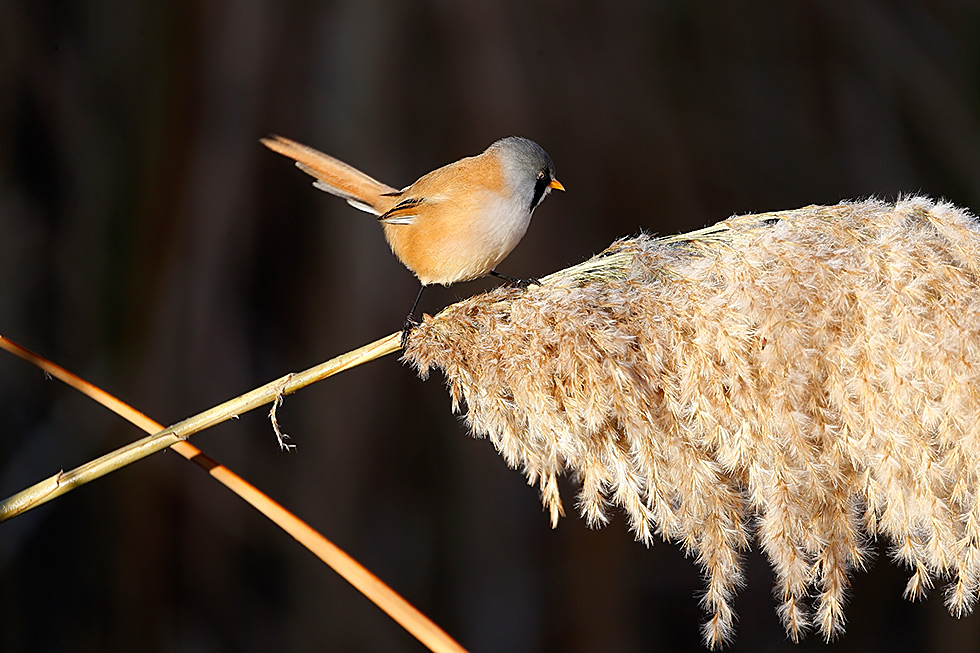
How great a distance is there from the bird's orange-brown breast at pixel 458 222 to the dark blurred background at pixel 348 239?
0.81 m

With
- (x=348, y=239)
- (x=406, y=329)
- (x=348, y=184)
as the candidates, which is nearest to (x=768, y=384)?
(x=406, y=329)

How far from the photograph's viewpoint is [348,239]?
1.97 m

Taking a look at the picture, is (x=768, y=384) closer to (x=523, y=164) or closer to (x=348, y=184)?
(x=523, y=164)

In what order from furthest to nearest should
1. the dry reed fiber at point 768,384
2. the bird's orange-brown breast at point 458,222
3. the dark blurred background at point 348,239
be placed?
the dark blurred background at point 348,239 → the bird's orange-brown breast at point 458,222 → the dry reed fiber at point 768,384

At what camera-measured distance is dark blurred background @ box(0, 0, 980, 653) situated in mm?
1701

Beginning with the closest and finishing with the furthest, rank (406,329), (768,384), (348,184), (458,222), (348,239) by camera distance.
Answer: (768,384), (406,329), (458,222), (348,184), (348,239)

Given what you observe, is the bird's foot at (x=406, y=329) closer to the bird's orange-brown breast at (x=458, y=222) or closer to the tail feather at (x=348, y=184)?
the bird's orange-brown breast at (x=458, y=222)

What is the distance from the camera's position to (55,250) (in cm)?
171

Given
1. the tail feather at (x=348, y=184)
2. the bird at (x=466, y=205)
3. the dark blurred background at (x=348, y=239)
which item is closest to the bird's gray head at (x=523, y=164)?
the bird at (x=466, y=205)

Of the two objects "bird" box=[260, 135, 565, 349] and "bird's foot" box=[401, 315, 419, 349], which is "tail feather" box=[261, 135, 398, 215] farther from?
"bird's foot" box=[401, 315, 419, 349]

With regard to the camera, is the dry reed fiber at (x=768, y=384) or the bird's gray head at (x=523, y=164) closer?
the dry reed fiber at (x=768, y=384)

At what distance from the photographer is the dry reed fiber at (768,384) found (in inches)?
31.9

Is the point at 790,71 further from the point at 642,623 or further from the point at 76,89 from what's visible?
the point at 76,89

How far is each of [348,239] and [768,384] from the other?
1345 mm
